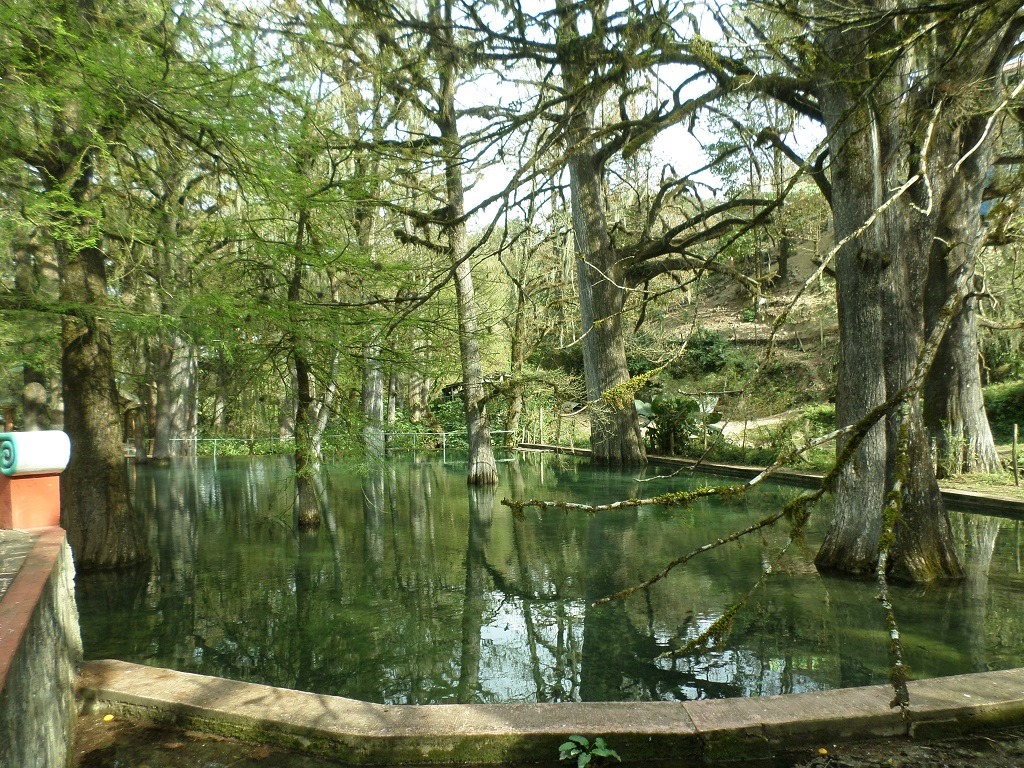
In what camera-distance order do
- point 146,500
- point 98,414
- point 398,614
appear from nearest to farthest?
point 398,614, point 98,414, point 146,500

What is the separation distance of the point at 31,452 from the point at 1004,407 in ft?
71.3

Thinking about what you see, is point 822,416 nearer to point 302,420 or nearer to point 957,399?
point 957,399

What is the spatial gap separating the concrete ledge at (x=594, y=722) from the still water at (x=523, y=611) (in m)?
1.00

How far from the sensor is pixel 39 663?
10.2 ft

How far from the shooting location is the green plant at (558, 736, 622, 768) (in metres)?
3.42

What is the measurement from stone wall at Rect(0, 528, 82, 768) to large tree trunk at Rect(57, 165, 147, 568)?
541 cm

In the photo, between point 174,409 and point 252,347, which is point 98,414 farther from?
point 174,409

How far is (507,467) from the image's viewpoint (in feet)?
73.3

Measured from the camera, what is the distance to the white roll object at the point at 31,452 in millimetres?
5082

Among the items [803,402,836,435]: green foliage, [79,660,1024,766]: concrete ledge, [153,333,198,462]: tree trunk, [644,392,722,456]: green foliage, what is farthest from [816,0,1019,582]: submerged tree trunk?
[153,333,198,462]: tree trunk

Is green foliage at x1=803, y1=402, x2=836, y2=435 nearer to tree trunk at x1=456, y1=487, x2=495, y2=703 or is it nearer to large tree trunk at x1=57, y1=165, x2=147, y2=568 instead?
tree trunk at x1=456, y1=487, x2=495, y2=703

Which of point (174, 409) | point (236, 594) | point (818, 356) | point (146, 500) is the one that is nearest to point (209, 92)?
point (236, 594)

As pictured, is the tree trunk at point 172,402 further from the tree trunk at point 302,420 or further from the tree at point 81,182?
the tree at point 81,182

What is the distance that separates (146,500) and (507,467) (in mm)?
9714
